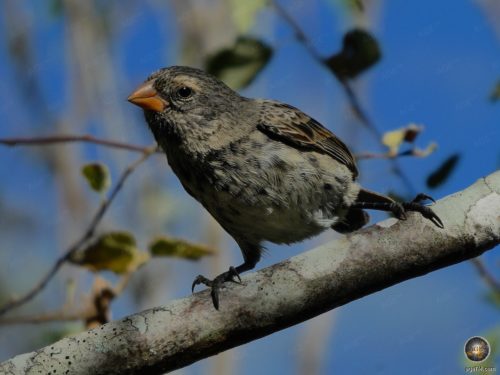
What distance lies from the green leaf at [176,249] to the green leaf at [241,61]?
0.77 metres

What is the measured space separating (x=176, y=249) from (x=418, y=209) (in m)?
1.13

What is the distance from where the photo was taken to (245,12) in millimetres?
3650

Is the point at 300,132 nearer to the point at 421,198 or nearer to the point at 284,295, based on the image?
the point at 421,198

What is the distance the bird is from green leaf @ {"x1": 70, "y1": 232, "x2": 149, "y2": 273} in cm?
40

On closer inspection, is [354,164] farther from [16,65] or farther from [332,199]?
[16,65]

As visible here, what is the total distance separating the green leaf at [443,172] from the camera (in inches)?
137

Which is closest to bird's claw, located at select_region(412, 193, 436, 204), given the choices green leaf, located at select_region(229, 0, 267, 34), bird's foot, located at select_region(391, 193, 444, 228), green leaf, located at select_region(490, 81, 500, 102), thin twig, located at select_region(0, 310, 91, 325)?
bird's foot, located at select_region(391, 193, 444, 228)

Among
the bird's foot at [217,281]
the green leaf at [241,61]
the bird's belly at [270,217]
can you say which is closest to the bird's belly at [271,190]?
the bird's belly at [270,217]

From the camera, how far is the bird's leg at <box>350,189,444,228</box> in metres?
3.28

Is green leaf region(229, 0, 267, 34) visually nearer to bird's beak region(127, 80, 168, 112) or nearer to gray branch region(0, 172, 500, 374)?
bird's beak region(127, 80, 168, 112)

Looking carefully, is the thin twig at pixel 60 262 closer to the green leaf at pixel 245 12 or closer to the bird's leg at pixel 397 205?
the green leaf at pixel 245 12

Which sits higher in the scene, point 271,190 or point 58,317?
point 271,190

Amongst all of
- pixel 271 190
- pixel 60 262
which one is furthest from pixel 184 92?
pixel 60 262

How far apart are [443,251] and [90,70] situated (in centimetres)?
518
